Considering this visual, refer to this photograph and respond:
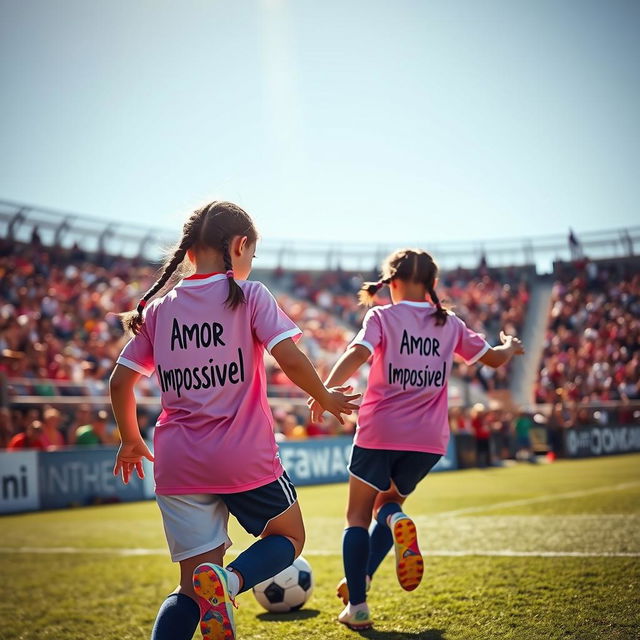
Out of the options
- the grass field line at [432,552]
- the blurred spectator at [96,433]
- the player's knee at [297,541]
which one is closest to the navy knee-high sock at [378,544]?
the player's knee at [297,541]

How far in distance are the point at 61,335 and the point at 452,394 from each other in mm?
11548

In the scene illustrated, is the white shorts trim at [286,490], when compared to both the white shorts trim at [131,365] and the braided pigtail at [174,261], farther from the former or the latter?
the braided pigtail at [174,261]

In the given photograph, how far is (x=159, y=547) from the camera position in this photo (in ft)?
26.0

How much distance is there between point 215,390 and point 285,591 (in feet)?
6.76

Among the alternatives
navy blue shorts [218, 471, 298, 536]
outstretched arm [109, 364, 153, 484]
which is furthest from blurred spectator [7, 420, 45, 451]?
navy blue shorts [218, 471, 298, 536]

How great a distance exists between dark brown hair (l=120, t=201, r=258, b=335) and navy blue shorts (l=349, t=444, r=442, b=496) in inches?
60.6

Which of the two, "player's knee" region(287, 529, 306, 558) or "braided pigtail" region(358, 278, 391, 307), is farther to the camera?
"braided pigtail" region(358, 278, 391, 307)

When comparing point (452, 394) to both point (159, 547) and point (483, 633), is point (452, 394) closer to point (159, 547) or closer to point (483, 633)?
point (159, 547)

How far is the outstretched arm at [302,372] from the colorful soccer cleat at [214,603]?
74 cm

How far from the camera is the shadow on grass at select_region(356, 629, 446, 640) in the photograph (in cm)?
377

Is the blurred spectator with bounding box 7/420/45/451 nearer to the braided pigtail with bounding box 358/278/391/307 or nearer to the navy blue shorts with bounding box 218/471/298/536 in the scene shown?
the braided pigtail with bounding box 358/278/391/307

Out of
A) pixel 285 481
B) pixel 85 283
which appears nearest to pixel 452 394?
pixel 85 283

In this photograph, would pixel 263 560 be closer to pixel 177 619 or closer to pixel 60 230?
pixel 177 619

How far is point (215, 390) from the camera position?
123 inches
